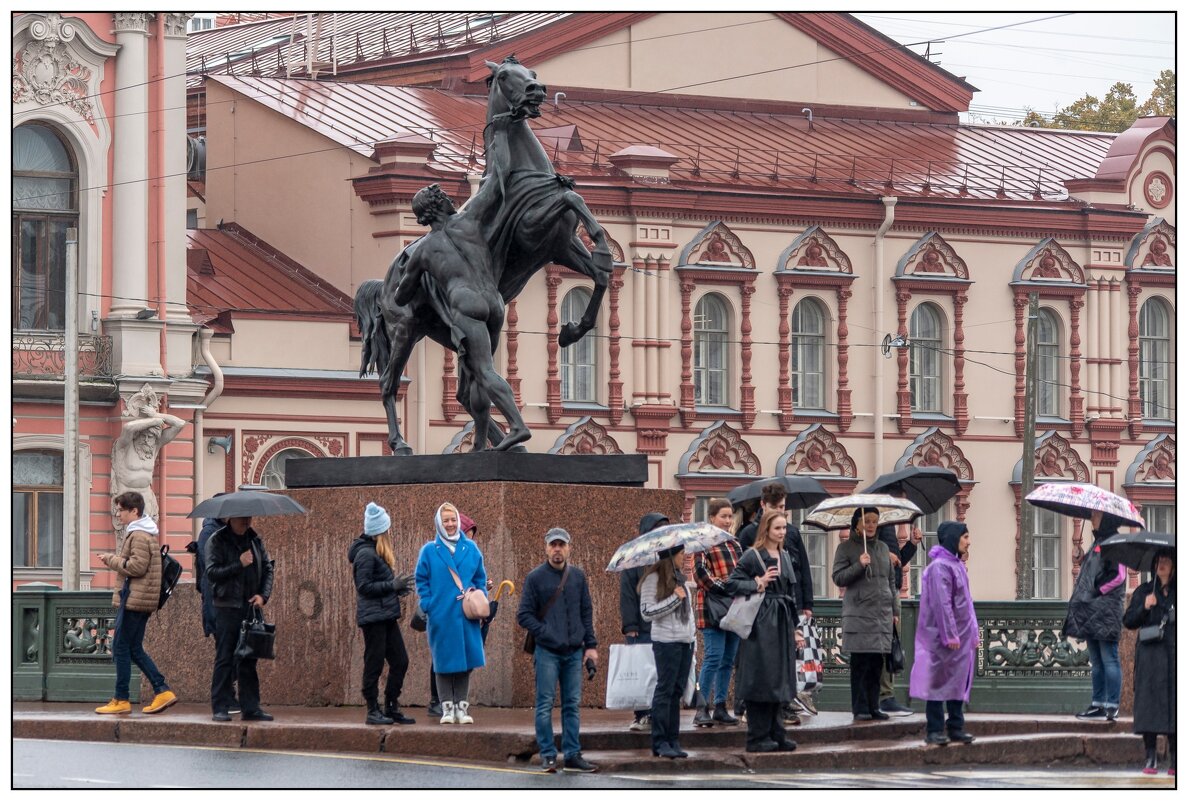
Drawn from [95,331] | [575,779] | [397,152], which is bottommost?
[575,779]

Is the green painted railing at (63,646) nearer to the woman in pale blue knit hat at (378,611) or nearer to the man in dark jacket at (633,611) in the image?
the woman in pale blue knit hat at (378,611)

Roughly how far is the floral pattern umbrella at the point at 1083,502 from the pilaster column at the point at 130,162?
2087 cm

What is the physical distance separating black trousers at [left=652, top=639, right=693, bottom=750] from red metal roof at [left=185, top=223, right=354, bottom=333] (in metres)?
23.8

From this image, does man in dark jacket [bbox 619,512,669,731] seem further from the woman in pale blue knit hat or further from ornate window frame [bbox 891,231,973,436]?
ornate window frame [bbox 891,231,973,436]

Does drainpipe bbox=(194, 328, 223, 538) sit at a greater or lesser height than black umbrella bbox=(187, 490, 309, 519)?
greater

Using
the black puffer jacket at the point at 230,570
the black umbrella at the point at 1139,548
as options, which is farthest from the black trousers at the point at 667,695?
the black puffer jacket at the point at 230,570

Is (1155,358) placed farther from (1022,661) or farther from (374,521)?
(374,521)

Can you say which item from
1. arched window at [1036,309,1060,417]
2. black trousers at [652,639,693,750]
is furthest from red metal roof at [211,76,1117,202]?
black trousers at [652,639,693,750]

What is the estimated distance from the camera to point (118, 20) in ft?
123

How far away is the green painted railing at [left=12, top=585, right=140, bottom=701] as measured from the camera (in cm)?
2084

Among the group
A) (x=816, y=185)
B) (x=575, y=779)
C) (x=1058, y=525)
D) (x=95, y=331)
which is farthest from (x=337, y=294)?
(x=575, y=779)

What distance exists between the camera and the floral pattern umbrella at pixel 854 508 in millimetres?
18594

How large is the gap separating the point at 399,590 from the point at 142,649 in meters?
2.36

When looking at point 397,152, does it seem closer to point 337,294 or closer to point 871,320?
point 337,294
